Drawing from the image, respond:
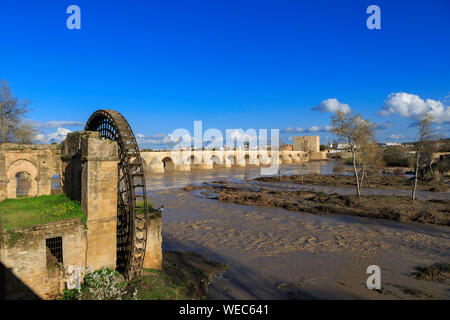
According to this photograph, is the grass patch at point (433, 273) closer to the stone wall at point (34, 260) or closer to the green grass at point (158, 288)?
the green grass at point (158, 288)

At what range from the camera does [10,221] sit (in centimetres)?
808

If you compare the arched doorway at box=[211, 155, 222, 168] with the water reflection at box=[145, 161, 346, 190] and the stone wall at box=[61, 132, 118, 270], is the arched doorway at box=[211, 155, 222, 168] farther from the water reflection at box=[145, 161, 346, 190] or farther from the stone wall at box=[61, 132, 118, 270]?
the stone wall at box=[61, 132, 118, 270]

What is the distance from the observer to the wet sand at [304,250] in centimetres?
907

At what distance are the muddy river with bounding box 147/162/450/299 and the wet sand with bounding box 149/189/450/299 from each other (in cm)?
3

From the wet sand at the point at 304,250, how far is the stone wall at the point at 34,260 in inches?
175

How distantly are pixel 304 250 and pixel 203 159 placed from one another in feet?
157

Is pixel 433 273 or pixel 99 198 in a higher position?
pixel 99 198

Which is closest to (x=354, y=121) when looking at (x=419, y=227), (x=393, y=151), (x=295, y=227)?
(x=419, y=227)

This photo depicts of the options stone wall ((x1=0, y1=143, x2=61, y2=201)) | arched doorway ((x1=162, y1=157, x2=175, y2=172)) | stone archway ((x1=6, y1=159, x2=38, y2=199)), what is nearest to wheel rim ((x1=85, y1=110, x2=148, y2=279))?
stone wall ((x1=0, y1=143, x2=61, y2=201))

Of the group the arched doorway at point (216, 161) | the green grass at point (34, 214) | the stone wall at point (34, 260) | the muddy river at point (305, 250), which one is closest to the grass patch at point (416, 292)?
the muddy river at point (305, 250)

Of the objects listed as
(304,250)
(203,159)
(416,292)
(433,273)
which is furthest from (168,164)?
(416,292)

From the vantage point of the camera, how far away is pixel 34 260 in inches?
288

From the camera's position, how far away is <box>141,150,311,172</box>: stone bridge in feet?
159

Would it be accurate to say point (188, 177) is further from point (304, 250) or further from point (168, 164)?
point (304, 250)
